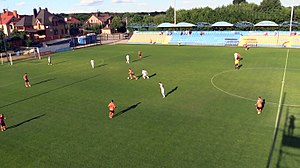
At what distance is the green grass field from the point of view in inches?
531

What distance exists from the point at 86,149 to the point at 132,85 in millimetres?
13210

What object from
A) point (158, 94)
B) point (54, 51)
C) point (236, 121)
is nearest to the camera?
point (236, 121)

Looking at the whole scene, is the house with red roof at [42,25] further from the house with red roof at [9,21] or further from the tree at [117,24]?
the tree at [117,24]

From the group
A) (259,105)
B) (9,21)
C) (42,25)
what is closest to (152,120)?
(259,105)

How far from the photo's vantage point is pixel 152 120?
1800cm

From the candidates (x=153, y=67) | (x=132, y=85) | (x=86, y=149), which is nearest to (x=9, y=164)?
(x=86, y=149)

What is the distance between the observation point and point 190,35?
65.1m

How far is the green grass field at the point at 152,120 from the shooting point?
1348cm

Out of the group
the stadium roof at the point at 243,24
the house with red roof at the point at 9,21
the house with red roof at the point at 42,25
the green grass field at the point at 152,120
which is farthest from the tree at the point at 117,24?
the green grass field at the point at 152,120

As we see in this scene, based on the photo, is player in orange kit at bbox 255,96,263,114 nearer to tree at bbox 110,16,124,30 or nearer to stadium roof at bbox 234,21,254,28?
stadium roof at bbox 234,21,254,28

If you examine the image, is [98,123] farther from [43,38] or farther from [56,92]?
[43,38]

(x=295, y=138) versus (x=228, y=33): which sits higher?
(x=228, y=33)

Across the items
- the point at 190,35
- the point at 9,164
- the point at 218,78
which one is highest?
the point at 190,35

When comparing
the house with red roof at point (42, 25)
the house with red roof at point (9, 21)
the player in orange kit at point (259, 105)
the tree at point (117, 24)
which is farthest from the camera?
the tree at point (117, 24)
